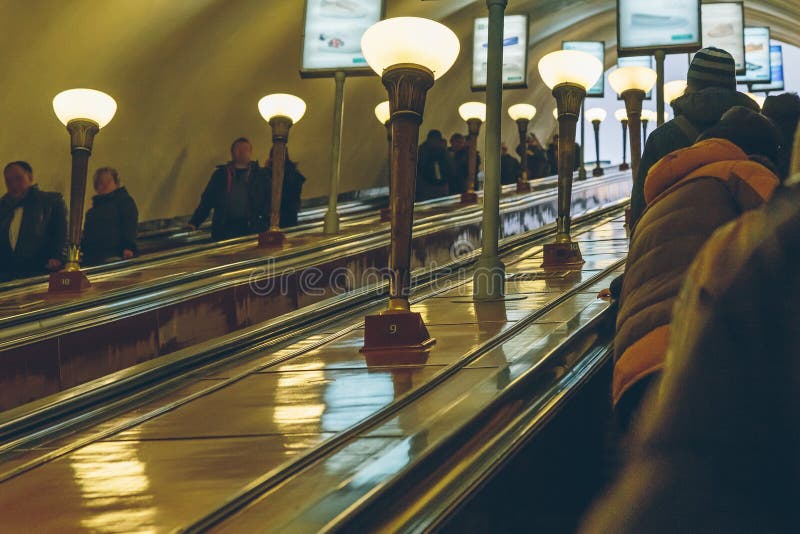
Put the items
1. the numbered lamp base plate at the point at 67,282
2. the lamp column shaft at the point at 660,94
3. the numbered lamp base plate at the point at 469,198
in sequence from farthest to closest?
the numbered lamp base plate at the point at 469,198
the lamp column shaft at the point at 660,94
the numbered lamp base plate at the point at 67,282

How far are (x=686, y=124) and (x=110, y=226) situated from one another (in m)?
5.62

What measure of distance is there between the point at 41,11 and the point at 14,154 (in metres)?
1.66

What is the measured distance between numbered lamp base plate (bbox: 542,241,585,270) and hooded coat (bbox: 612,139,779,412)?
596 cm

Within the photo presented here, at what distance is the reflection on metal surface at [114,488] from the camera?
7.66ft

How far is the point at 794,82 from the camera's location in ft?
112

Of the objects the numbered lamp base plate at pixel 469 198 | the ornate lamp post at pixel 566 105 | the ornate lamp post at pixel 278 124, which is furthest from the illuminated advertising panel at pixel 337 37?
the numbered lamp base plate at pixel 469 198

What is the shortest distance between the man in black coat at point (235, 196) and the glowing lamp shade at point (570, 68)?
11.4ft

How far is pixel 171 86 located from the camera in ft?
45.6

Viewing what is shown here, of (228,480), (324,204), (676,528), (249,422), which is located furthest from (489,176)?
(324,204)

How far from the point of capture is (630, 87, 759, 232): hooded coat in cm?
416

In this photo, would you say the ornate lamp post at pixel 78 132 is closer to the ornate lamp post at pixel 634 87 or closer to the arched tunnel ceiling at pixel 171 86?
the arched tunnel ceiling at pixel 171 86

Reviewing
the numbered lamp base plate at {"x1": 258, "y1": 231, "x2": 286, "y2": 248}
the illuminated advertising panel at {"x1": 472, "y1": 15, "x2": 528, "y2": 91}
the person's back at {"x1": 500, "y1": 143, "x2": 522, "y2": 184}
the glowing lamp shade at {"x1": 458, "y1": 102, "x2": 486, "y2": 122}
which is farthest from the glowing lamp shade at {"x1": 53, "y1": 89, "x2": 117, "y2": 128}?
the person's back at {"x1": 500, "y1": 143, "x2": 522, "y2": 184}

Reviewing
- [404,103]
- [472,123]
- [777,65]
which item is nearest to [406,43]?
[404,103]

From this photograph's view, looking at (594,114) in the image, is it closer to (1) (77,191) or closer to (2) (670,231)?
(1) (77,191)
